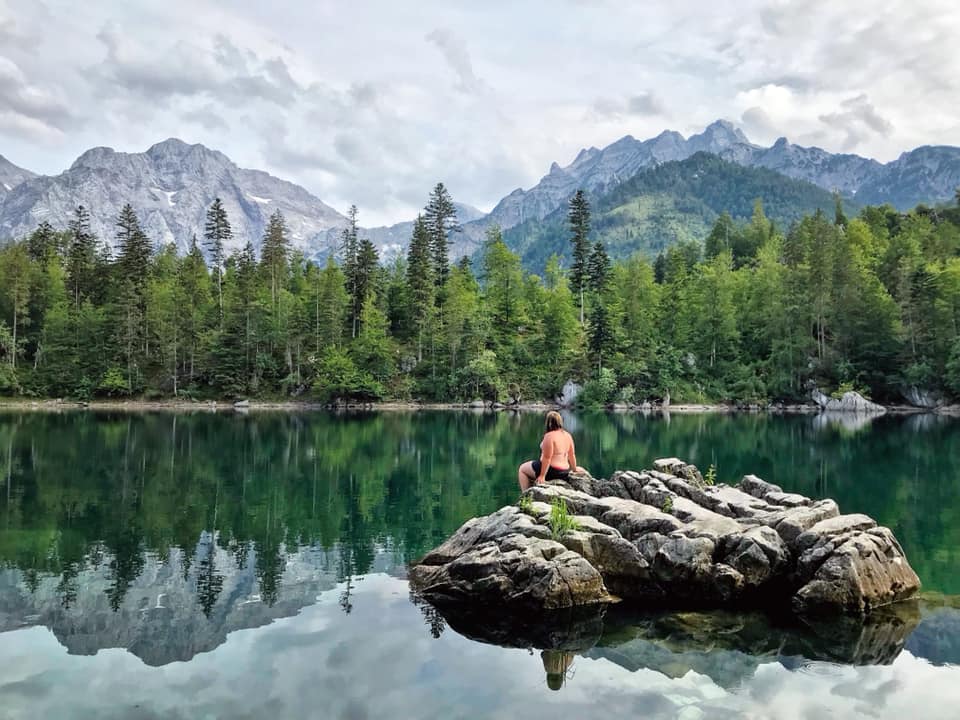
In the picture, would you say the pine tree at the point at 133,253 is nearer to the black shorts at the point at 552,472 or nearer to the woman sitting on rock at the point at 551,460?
the woman sitting on rock at the point at 551,460

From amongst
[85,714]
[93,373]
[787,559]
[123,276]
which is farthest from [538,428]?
[123,276]

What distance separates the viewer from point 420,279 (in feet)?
308

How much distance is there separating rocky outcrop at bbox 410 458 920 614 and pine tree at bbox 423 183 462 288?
86434 millimetres

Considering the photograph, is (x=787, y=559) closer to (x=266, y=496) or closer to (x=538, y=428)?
(x=266, y=496)

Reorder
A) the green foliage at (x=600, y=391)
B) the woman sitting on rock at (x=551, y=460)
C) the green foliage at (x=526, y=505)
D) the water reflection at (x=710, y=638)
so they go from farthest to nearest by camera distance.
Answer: the green foliage at (x=600, y=391) < the woman sitting on rock at (x=551, y=460) < the green foliage at (x=526, y=505) < the water reflection at (x=710, y=638)

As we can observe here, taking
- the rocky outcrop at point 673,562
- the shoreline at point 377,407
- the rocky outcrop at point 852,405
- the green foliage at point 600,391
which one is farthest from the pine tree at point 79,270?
the rocky outcrop at point 852,405

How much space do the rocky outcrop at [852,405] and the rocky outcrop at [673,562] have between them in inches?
2825

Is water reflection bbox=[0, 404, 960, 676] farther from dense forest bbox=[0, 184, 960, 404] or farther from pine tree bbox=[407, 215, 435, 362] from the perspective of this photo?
pine tree bbox=[407, 215, 435, 362]

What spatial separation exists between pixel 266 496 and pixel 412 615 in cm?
1463

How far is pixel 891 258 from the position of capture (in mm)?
92000

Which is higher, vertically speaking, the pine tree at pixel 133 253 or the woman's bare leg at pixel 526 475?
the pine tree at pixel 133 253

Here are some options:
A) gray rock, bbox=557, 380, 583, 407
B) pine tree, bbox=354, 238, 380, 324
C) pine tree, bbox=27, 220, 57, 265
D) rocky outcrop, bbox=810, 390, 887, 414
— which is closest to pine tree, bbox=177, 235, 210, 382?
pine tree, bbox=27, 220, 57, 265

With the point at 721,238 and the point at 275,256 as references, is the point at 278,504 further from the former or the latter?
the point at 721,238

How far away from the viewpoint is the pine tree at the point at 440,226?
102 meters
